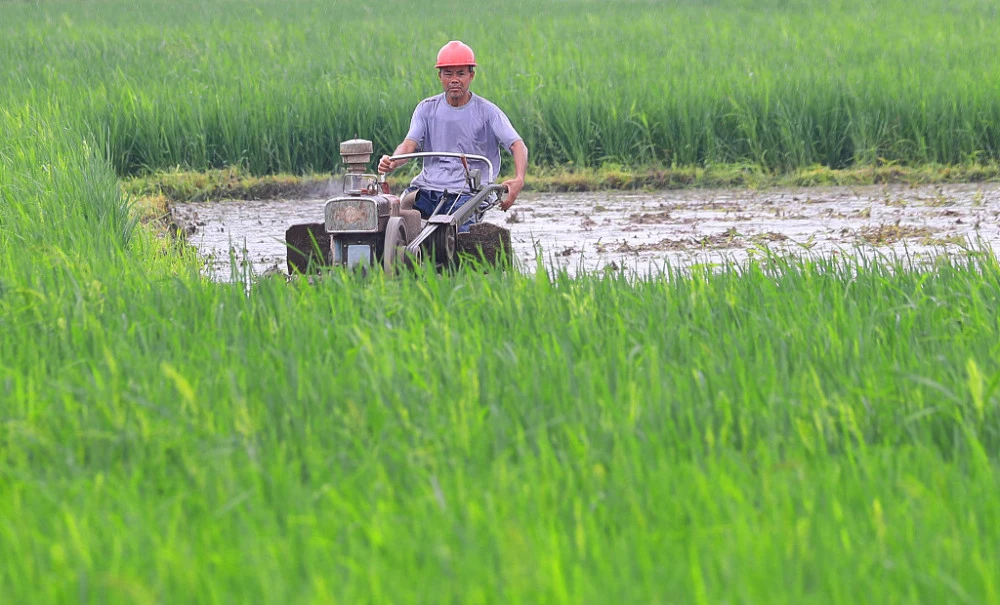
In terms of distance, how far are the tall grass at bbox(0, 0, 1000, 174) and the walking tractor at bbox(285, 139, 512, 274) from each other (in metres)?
4.10

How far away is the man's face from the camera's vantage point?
6.42 m

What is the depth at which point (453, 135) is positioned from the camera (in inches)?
258

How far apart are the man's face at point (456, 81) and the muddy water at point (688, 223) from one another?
3.15 ft

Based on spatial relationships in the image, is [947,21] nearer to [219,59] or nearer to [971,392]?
[219,59]

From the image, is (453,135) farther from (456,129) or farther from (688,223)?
(688,223)

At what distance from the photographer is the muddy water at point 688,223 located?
7.57m

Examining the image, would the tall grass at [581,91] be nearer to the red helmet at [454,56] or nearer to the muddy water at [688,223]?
the muddy water at [688,223]

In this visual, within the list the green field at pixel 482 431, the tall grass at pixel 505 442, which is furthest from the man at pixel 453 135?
the tall grass at pixel 505 442

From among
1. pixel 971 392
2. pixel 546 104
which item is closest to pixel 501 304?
pixel 971 392

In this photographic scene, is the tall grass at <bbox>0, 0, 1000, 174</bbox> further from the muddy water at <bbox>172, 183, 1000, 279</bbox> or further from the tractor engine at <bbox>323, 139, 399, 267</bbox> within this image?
the tractor engine at <bbox>323, 139, 399, 267</bbox>

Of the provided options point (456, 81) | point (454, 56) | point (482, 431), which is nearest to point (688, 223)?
point (456, 81)

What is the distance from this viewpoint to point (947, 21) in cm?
1639

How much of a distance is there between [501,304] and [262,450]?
1398mm

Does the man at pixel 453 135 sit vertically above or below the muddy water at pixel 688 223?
above
